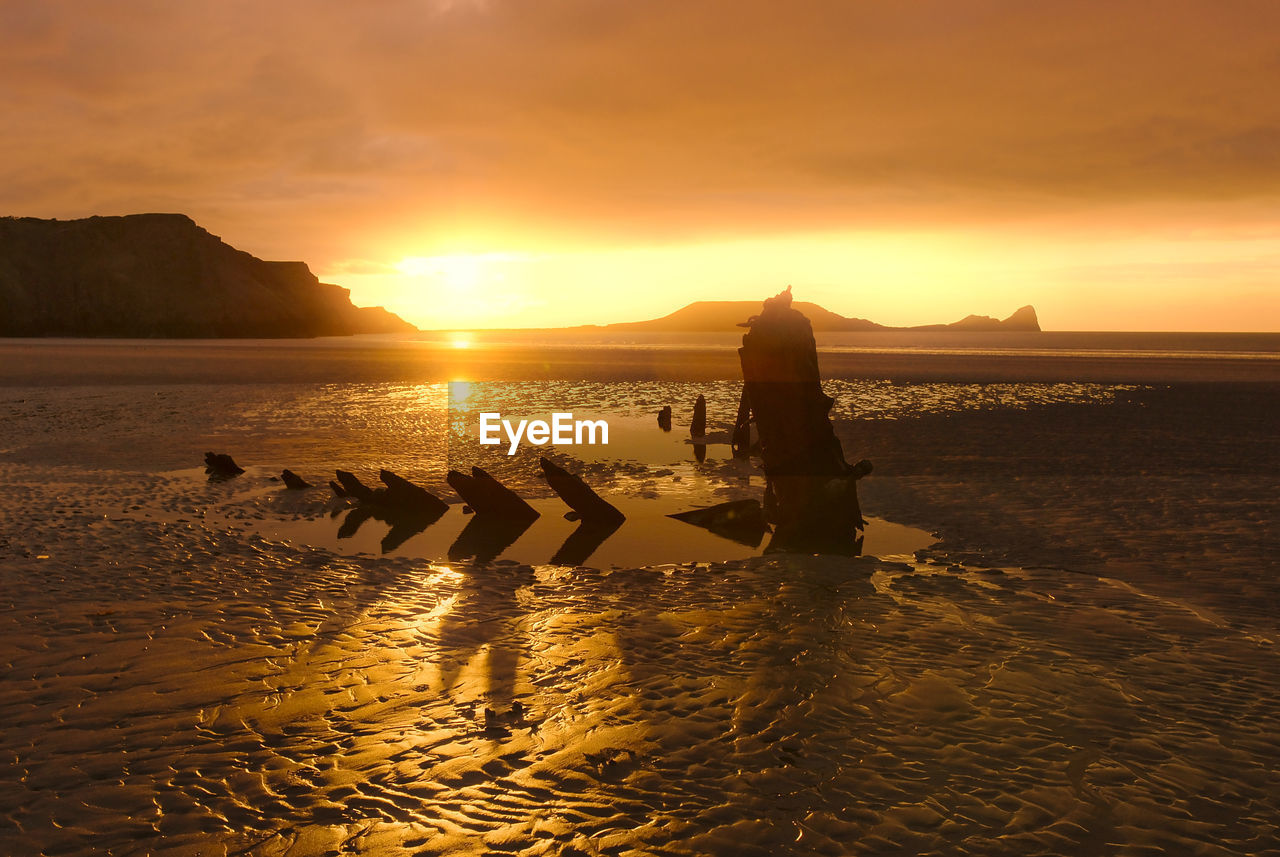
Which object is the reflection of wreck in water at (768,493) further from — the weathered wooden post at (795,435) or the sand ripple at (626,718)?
the sand ripple at (626,718)

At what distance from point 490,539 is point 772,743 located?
25.5ft

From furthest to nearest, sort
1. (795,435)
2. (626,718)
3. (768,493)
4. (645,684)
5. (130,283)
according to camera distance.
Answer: (130,283)
(768,493)
(795,435)
(645,684)
(626,718)

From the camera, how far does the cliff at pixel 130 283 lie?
484ft

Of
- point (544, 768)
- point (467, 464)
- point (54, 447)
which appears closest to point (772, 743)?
point (544, 768)

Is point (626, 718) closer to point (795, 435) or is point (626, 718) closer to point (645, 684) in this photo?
→ point (645, 684)

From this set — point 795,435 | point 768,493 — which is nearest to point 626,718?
point 795,435

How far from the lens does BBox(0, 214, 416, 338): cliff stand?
14738cm

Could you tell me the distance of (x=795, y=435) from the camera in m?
14.0

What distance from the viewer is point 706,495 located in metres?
16.6

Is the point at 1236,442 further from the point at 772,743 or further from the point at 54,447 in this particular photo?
the point at 54,447

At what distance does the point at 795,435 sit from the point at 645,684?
7.85m

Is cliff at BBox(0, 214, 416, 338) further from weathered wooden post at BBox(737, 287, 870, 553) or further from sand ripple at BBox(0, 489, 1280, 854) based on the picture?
sand ripple at BBox(0, 489, 1280, 854)

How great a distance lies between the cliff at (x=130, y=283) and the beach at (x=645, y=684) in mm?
162016

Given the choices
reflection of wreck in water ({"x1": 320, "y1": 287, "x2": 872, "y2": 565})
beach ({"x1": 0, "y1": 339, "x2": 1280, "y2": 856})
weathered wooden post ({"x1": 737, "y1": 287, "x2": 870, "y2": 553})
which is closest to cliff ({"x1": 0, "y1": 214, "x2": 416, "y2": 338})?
reflection of wreck in water ({"x1": 320, "y1": 287, "x2": 872, "y2": 565})
